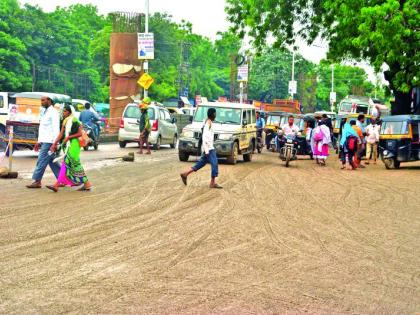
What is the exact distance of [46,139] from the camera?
15.3 meters

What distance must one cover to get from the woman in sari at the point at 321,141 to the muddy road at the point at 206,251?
10232 mm

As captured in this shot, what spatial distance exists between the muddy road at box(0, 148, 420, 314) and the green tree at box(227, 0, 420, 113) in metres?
11.7

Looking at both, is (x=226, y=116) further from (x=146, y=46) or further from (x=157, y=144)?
(x=146, y=46)

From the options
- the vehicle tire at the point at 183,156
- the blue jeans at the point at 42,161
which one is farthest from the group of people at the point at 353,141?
the blue jeans at the point at 42,161

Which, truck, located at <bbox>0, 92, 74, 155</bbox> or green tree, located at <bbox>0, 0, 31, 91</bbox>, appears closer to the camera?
truck, located at <bbox>0, 92, 74, 155</bbox>

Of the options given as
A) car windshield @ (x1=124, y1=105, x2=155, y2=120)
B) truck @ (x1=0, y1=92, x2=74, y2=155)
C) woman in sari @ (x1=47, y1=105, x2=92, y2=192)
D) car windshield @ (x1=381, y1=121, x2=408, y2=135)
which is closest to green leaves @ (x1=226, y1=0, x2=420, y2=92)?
car windshield @ (x1=381, y1=121, x2=408, y2=135)

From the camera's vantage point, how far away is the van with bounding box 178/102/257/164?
79.6 feet

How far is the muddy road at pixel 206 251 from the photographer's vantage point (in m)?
6.45

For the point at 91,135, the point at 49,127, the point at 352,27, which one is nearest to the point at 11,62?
the point at 91,135

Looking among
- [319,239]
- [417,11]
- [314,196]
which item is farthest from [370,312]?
[417,11]

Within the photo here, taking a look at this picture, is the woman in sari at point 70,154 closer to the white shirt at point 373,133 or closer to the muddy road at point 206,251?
the muddy road at point 206,251

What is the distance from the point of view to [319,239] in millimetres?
10047

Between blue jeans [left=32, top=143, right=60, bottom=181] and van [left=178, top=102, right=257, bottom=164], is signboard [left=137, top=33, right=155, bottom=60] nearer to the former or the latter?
van [left=178, top=102, right=257, bottom=164]

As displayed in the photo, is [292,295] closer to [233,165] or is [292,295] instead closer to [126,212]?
[126,212]
